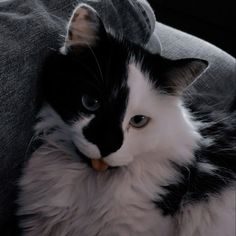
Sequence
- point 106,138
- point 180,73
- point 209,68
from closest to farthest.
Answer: point 106,138
point 180,73
point 209,68

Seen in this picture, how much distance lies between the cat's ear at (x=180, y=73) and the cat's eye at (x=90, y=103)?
159mm

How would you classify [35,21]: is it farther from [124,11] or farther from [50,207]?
[50,207]

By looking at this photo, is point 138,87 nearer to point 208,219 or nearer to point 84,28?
point 84,28

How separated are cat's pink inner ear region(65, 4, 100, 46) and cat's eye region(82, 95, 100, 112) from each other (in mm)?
113

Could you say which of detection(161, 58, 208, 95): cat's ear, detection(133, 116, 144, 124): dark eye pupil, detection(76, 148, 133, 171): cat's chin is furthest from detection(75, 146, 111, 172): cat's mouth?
detection(161, 58, 208, 95): cat's ear

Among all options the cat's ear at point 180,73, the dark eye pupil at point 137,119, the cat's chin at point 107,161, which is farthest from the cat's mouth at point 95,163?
the cat's ear at point 180,73

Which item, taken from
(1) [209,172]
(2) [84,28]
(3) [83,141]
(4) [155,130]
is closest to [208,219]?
(1) [209,172]

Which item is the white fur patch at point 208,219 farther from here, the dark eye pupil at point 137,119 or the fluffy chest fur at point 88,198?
the dark eye pupil at point 137,119

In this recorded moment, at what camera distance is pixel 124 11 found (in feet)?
3.38

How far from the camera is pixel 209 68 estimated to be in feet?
4.25

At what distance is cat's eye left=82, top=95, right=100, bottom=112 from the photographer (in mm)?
816

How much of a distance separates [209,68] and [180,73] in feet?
1.51

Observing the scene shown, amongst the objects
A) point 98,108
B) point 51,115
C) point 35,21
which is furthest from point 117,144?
point 35,21

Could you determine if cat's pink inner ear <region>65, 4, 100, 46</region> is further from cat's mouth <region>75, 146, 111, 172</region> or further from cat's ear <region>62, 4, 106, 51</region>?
cat's mouth <region>75, 146, 111, 172</region>
